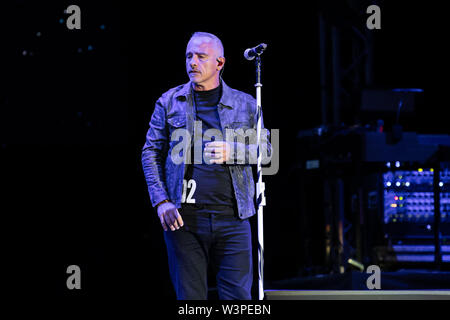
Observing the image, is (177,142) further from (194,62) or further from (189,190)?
(194,62)

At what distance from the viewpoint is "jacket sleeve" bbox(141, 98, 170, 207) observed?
267cm

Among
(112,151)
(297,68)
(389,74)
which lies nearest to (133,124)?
(112,151)

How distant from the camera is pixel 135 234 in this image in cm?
466

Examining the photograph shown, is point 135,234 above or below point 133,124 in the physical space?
below

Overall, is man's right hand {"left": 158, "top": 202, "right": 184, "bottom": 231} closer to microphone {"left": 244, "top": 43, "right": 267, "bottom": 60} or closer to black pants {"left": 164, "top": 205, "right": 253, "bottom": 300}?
black pants {"left": 164, "top": 205, "right": 253, "bottom": 300}

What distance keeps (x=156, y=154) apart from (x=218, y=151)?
0.39 meters

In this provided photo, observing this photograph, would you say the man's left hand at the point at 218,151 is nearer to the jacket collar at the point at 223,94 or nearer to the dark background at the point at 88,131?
the jacket collar at the point at 223,94

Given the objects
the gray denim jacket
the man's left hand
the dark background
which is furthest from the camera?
the dark background

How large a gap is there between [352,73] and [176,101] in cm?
440

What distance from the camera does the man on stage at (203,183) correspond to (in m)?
2.59

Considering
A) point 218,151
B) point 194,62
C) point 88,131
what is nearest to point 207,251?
point 218,151

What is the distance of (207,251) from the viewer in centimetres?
263

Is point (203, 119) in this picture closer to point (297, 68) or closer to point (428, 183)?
point (428, 183)

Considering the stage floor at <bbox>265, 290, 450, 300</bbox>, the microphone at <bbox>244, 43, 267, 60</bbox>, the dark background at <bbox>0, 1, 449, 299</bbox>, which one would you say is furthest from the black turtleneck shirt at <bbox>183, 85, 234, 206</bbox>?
the dark background at <bbox>0, 1, 449, 299</bbox>
